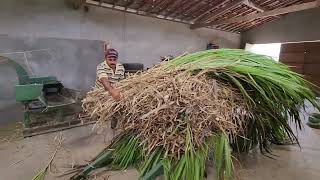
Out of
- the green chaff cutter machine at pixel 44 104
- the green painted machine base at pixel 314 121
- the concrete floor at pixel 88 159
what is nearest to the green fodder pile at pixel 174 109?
the concrete floor at pixel 88 159

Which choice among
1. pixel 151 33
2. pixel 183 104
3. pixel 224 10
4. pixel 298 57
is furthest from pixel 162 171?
pixel 298 57

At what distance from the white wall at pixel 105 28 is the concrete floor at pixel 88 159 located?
192 cm

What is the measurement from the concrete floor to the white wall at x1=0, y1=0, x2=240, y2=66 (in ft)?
6.30

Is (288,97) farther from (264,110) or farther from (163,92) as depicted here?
(163,92)

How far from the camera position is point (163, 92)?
1.36 m

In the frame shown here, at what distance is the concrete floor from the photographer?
2141 mm

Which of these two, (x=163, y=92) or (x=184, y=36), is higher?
(x=184, y=36)

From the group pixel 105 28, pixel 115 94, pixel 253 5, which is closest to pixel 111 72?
pixel 115 94

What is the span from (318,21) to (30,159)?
26.5 feet

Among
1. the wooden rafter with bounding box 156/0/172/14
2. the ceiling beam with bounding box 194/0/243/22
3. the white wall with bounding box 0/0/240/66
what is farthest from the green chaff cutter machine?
the ceiling beam with bounding box 194/0/243/22

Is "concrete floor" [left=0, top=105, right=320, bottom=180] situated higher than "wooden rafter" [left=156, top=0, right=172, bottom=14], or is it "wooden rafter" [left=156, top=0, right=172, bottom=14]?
"wooden rafter" [left=156, top=0, right=172, bottom=14]

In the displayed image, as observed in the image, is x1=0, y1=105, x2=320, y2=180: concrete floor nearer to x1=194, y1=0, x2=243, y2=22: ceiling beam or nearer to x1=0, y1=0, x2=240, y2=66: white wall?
x1=0, y1=0, x2=240, y2=66: white wall

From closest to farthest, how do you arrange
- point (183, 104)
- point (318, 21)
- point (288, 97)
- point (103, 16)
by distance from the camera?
point (183, 104)
point (288, 97)
point (103, 16)
point (318, 21)

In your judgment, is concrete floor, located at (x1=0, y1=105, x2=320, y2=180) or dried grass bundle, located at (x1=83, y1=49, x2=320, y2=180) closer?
dried grass bundle, located at (x1=83, y1=49, x2=320, y2=180)
